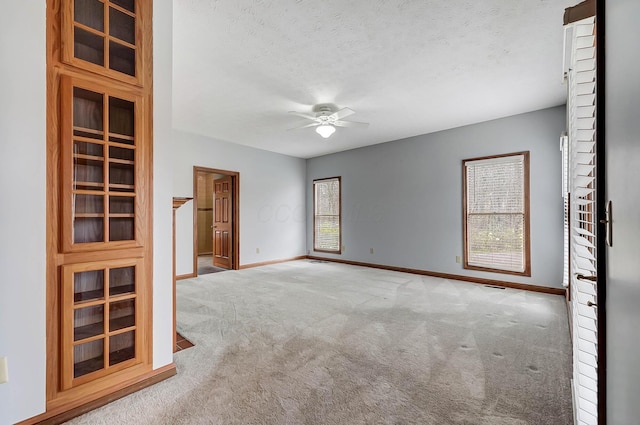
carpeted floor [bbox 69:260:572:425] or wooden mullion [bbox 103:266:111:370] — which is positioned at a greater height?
wooden mullion [bbox 103:266:111:370]

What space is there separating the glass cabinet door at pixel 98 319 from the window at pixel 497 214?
477 cm

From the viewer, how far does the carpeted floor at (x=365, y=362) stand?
66.8 inches

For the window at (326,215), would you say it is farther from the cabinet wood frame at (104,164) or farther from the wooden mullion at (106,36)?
the wooden mullion at (106,36)

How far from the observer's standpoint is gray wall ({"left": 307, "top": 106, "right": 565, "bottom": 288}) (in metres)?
4.19

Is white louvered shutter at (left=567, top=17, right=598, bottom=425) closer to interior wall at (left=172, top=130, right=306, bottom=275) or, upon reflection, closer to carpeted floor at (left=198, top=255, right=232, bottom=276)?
interior wall at (left=172, top=130, right=306, bottom=275)

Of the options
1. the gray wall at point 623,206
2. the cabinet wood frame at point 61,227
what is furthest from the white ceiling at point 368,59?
the gray wall at point 623,206

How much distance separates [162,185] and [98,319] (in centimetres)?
90

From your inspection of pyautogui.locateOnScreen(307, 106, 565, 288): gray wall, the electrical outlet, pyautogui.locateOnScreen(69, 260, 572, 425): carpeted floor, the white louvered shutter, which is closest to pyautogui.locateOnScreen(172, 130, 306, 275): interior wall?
pyautogui.locateOnScreen(307, 106, 565, 288): gray wall

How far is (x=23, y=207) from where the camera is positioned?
4.93 feet

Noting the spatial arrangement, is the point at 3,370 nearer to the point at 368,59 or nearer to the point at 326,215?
the point at 368,59

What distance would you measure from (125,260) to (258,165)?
193 inches

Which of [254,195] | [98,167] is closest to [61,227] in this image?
[98,167]

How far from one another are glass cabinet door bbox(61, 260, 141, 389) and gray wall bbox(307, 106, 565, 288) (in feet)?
15.5

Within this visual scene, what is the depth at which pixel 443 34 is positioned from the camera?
249 centimetres
